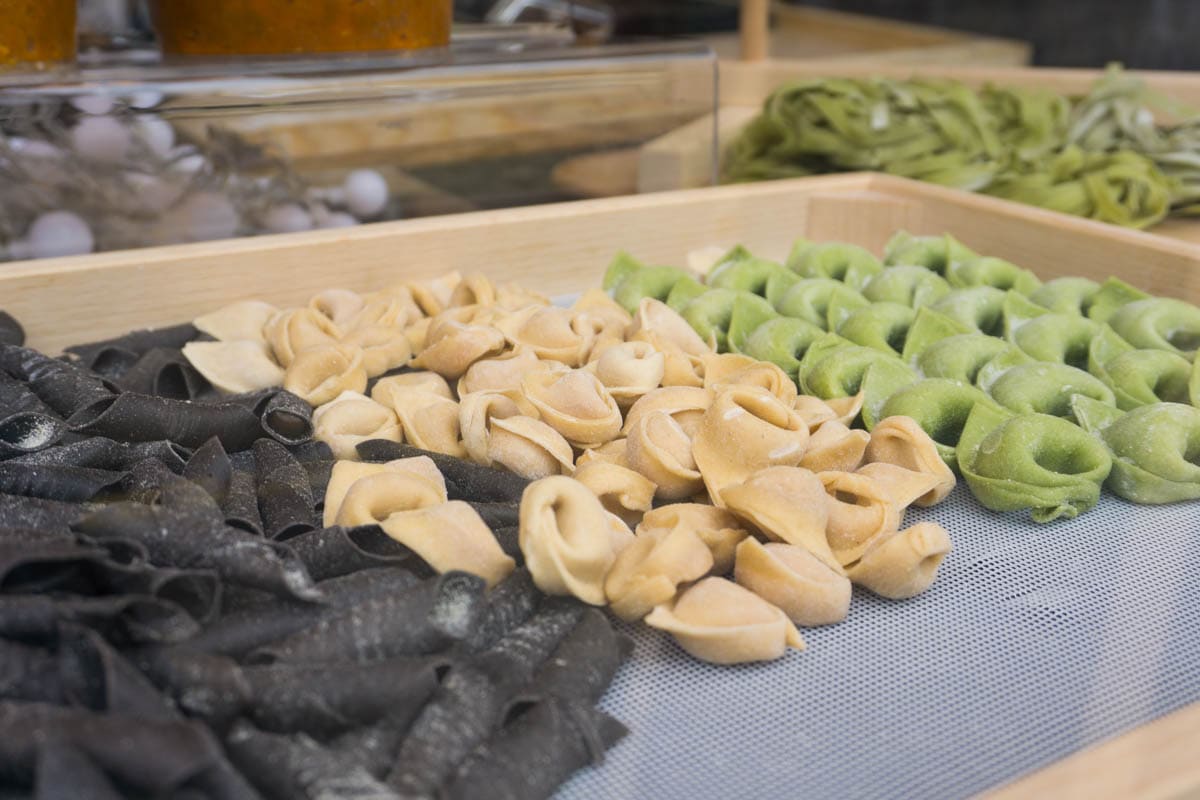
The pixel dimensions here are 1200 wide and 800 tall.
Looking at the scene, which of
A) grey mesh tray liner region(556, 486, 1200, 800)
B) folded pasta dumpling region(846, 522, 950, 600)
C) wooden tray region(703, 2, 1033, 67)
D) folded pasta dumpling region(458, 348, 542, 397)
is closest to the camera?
grey mesh tray liner region(556, 486, 1200, 800)

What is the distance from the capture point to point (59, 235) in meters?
1.19

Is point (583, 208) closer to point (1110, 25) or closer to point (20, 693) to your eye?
point (20, 693)

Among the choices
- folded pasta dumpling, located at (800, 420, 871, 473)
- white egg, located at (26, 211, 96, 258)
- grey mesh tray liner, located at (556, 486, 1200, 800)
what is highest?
white egg, located at (26, 211, 96, 258)

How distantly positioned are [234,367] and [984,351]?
0.70 metres

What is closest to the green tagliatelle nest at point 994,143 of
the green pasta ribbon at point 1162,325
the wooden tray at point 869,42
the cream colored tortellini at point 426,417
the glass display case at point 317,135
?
the glass display case at point 317,135

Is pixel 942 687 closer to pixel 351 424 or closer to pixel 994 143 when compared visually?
pixel 351 424

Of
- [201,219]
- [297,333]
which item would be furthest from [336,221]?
[297,333]

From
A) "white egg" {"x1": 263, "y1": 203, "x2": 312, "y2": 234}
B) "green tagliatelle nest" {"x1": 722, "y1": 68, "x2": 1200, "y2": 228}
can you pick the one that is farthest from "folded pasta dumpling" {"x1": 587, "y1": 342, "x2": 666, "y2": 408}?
"green tagliatelle nest" {"x1": 722, "y1": 68, "x2": 1200, "y2": 228}

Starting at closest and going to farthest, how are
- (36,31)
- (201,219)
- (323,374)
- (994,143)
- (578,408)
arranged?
1. (578,408)
2. (323,374)
3. (36,31)
4. (201,219)
5. (994,143)

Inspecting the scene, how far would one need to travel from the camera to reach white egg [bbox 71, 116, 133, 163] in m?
1.14

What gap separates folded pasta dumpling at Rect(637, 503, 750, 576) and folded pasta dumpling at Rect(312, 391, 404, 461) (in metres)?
0.25

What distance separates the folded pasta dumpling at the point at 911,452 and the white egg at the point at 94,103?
871mm

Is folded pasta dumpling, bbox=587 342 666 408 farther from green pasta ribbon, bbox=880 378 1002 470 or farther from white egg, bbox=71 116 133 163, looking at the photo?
white egg, bbox=71 116 133 163

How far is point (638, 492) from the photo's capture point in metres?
0.77
